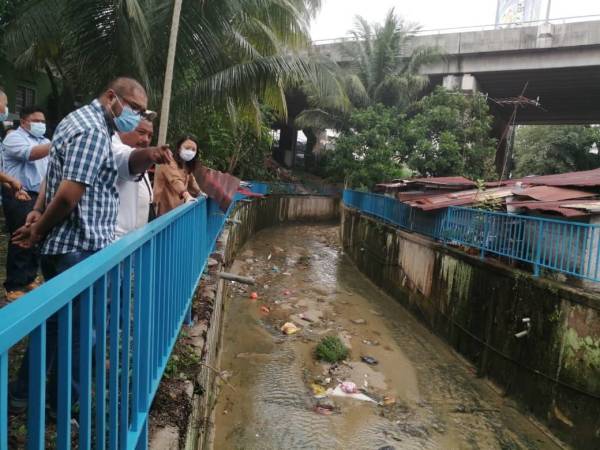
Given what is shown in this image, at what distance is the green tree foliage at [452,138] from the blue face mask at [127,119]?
14.4 meters

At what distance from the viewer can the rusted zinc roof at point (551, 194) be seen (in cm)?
682

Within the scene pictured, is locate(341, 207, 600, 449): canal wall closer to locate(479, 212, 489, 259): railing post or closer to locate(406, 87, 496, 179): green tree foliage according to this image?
locate(479, 212, 489, 259): railing post

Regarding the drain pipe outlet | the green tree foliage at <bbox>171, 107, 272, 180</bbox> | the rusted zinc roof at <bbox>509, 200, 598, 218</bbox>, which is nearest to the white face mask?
the drain pipe outlet

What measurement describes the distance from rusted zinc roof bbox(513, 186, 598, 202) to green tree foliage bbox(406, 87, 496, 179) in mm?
8007

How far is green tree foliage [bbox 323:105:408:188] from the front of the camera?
17344mm

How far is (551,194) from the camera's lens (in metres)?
7.10

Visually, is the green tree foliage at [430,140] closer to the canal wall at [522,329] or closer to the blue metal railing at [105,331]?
the canal wall at [522,329]

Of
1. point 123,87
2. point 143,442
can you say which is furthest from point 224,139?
point 143,442

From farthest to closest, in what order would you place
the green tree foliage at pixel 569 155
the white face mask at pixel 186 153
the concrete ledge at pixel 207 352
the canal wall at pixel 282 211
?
the green tree foliage at pixel 569 155 → the canal wall at pixel 282 211 → the white face mask at pixel 186 153 → the concrete ledge at pixel 207 352

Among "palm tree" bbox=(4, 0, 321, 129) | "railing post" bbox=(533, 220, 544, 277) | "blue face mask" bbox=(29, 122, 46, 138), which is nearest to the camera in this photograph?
"blue face mask" bbox=(29, 122, 46, 138)

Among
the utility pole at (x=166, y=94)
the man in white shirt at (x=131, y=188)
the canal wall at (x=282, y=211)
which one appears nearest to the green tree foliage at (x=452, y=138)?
the canal wall at (x=282, y=211)

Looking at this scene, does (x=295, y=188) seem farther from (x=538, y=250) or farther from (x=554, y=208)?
(x=538, y=250)

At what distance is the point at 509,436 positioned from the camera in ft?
17.1

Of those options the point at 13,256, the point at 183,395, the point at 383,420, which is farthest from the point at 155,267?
the point at 383,420
